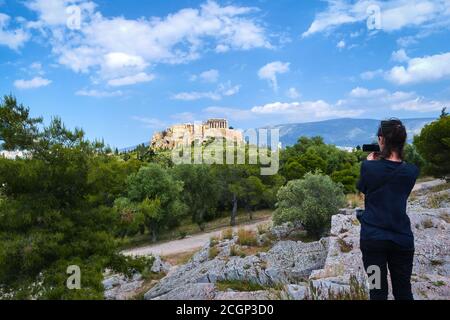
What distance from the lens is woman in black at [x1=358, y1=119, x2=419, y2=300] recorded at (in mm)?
4684

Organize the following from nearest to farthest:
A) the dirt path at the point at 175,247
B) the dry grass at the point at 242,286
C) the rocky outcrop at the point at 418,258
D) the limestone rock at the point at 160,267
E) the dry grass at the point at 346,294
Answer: the dry grass at the point at 346,294 < the rocky outcrop at the point at 418,258 < the dry grass at the point at 242,286 < the limestone rock at the point at 160,267 < the dirt path at the point at 175,247

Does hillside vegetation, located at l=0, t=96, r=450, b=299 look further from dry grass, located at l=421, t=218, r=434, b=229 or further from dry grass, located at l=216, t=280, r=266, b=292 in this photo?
dry grass, located at l=421, t=218, r=434, b=229

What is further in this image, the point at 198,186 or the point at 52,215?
the point at 198,186

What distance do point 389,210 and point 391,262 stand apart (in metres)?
0.65

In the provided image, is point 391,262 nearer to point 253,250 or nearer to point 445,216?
point 445,216

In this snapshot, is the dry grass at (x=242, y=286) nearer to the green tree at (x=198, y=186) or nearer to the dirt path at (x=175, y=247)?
the dirt path at (x=175, y=247)

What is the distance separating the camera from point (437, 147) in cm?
4181

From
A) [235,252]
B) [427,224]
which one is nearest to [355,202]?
[235,252]

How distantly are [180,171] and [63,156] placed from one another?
107 ft

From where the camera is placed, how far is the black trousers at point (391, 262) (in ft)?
15.4

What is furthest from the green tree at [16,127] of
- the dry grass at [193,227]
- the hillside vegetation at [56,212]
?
the dry grass at [193,227]

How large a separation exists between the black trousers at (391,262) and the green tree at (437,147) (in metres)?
38.7
